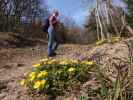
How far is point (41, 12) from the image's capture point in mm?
30156

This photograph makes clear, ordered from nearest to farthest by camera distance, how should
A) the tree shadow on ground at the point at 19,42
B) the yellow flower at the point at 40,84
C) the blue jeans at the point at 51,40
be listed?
the yellow flower at the point at 40,84
the blue jeans at the point at 51,40
the tree shadow on ground at the point at 19,42

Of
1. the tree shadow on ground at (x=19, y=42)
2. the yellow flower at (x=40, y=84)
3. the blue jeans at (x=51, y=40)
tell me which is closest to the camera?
the yellow flower at (x=40, y=84)

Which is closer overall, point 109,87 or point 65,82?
point 109,87

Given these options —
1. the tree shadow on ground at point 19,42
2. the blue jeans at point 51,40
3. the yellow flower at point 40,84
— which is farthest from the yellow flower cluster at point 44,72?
the tree shadow on ground at point 19,42

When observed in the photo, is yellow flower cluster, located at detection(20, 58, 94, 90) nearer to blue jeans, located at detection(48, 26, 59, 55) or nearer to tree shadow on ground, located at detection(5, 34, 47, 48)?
blue jeans, located at detection(48, 26, 59, 55)

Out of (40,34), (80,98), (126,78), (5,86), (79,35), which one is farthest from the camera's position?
(79,35)

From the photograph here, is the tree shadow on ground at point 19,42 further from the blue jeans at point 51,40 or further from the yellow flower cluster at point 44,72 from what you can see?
the yellow flower cluster at point 44,72

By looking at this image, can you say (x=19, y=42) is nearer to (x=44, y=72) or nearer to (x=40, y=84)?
(x=44, y=72)

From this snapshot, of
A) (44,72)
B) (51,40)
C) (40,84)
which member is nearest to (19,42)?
(51,40)

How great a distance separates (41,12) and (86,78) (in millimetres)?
23642

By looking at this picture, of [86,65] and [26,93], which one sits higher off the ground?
[86,65]

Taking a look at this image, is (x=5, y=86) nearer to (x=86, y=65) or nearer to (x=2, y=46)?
(x=86, y=65)

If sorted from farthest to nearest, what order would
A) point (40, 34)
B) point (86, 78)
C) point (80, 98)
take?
point (40, 34), point (86, 78), point (80, 98)

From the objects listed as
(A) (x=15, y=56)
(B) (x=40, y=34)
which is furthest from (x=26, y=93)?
(B) (x=40, y=34)
